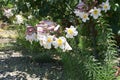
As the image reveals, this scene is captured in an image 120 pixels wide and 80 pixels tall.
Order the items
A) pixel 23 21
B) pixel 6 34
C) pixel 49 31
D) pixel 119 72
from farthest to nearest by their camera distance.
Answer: pixel 6 34
pixel 23 21
pixel 49 31
pixel 119 72

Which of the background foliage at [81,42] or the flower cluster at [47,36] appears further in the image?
the background foliage at [81,42]

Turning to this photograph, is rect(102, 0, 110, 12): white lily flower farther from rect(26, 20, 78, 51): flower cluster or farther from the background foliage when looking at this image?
rect(26, 20, 78, 51): flower cluster

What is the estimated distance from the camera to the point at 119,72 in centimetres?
352

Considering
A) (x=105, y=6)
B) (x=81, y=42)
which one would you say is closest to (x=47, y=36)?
(x=105, y=6)

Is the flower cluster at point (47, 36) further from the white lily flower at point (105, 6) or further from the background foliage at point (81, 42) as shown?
the white lily flower at point (105, 6)

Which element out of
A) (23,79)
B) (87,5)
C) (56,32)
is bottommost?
(23,79)

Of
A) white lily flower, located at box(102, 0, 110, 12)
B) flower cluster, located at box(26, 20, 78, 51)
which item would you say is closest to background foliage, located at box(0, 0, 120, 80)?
white lily flower, located at box(102, 0, 110, 12)

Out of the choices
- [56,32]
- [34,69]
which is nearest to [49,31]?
[56,32]

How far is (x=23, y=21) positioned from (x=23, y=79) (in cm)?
155

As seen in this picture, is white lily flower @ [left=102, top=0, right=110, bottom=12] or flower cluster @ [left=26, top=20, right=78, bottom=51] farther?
white lily flower @ [left=102, top=0, right=110, bottom=12]

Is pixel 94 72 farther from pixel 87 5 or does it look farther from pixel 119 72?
pixel 87 5

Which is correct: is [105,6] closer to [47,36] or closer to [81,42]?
[47,36]

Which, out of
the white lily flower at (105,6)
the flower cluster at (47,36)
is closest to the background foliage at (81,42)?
the white lily flower at (105,6)

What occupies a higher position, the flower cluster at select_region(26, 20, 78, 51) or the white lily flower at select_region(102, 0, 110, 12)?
the white lily flower at select_region(102, 0, 110, 12)
